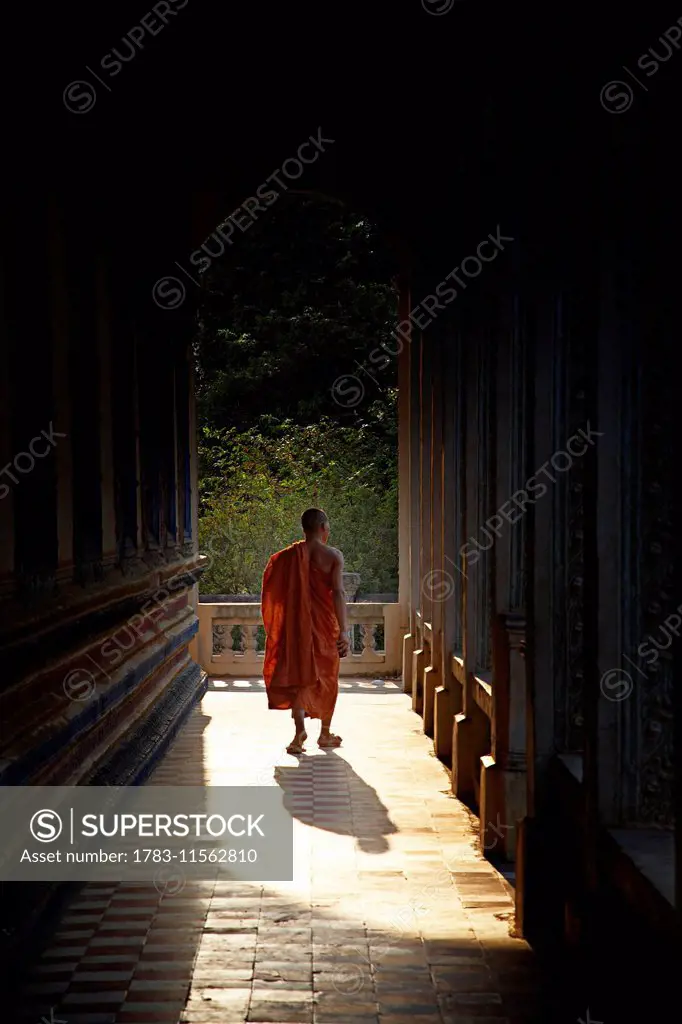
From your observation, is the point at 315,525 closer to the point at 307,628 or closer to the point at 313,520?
the point at 313,520

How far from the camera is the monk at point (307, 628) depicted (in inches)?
399

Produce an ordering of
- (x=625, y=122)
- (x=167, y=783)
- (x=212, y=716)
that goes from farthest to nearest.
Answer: (x=212, y=716) < (x=167, y=783) < (x=625, y=122)

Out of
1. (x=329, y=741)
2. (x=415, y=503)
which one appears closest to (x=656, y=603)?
(x=329, y=741)

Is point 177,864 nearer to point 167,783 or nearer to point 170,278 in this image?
point 167,783

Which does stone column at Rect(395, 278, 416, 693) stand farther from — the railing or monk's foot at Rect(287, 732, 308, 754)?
monk's foot at Rect(287, 732, 308, 754)

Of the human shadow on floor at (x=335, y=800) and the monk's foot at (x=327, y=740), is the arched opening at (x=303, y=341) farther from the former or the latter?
the human shadow on floor at (x=335, y=800)

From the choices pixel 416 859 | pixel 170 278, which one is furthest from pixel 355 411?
pixel 416 859

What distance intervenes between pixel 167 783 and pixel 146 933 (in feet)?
10.9

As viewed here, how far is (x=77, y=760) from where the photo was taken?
6344 mm

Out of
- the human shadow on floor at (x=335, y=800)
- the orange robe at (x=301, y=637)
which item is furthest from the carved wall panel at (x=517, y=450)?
the orange robe at (x=301, y=637)

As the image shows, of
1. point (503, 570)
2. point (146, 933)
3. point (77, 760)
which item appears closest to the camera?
point (146, 933)

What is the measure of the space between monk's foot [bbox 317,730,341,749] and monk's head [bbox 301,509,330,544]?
1.59m

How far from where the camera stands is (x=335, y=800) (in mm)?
8125

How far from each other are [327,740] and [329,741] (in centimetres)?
2
